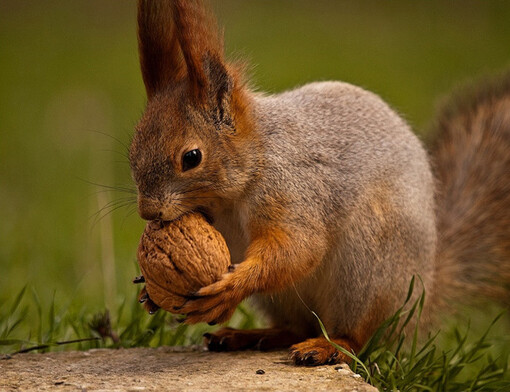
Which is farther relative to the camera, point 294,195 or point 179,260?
point 294,195

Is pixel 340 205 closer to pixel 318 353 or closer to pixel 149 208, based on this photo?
pixel 318 353

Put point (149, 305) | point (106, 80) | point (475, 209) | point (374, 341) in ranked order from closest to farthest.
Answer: point (149, 305)
point (374, 341)
point (475, 209)
point (106, 80)

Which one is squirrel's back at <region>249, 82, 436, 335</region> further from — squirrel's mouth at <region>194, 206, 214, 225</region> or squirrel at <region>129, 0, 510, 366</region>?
squirrel's mouth at <region>194, 206, 214, 225</region>

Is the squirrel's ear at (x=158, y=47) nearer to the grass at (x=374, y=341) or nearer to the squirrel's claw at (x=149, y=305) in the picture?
the squirrel's claw at (x=149, y=305)

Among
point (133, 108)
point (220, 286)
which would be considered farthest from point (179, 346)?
point (133, 108)

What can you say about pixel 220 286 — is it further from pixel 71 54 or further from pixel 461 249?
pixel 71 54

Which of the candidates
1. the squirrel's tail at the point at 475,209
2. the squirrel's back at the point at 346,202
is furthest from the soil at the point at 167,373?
the squirrel's tail at the point at 475,209

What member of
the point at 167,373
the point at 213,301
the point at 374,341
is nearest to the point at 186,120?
the point at 213,301
